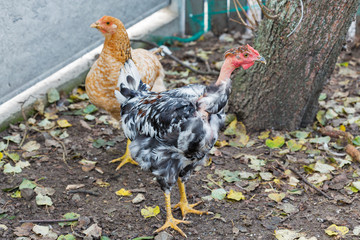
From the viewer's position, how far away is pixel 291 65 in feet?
13.7

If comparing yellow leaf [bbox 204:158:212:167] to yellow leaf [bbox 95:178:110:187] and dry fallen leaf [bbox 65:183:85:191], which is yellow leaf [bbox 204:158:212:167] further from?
dry fallen leaf [bbox 65:183:85:191]

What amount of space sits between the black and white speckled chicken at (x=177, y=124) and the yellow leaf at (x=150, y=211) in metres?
0.17

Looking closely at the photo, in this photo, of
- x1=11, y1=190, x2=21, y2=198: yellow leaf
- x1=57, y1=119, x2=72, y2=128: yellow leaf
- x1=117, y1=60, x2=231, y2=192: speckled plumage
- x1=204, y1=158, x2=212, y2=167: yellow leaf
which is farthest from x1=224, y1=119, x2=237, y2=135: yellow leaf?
x1=11, y1=190, x2=21, y2=198: yellow leaf

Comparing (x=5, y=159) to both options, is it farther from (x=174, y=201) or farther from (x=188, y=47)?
(x=188, y=47)

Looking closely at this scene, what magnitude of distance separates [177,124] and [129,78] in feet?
2.81

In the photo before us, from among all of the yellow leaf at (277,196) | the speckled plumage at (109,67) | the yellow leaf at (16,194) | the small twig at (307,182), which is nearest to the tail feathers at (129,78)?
the speckled plumage at (109,67)

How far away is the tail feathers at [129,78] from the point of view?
3.71 meters

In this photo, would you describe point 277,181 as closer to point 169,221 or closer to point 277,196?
point 277,196

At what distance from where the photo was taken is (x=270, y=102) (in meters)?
4.46

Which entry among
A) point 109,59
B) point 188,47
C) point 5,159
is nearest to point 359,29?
point 188,47

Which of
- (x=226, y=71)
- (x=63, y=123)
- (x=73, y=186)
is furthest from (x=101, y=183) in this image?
(x=226, y=71)

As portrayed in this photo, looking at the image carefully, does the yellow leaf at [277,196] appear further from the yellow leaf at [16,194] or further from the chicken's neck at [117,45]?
the yellow leaf at [16,194]

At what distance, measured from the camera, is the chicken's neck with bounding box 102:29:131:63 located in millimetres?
3951

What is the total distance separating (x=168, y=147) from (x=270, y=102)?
1664 mm
